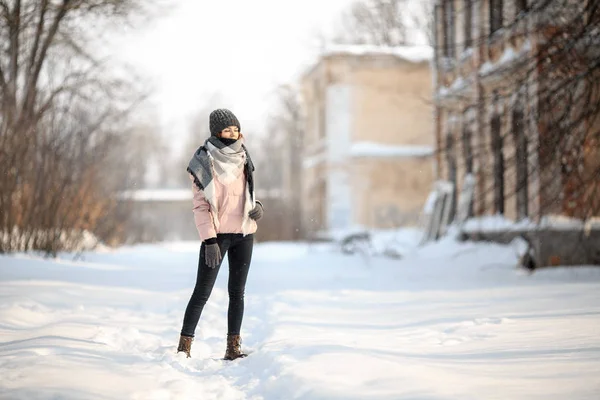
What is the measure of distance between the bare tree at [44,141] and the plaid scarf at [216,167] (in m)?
7.36

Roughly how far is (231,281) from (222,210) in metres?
0.54

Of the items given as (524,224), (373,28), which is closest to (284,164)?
(373,28)

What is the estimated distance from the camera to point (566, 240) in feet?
41.6

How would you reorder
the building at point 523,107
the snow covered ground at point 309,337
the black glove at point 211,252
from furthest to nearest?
1. the building at point 523,107
2. the black glove at point 211,252
3. the snow covered ground at point 309,337

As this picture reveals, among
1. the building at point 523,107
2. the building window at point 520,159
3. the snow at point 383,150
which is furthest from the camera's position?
the snow at point 383,150

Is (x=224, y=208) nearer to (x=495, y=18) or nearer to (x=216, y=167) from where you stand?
(x=216, y=167)

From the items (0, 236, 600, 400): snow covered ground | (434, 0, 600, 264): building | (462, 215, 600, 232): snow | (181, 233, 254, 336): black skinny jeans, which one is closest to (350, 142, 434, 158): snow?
(434, 0, 600, 264): building

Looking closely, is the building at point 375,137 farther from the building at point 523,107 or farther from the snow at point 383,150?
the building at point 523,107

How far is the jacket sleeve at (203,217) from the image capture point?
5.27 meters

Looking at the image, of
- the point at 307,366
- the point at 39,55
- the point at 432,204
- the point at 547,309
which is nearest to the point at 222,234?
the point at 307,366

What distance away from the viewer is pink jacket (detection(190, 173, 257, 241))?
A: 17.4 feet

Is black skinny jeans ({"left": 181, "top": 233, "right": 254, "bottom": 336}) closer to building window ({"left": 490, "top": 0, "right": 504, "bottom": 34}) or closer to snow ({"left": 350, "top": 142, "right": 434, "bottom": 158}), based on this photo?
building window ({"left": 490, "top": 0, "right": 504, "bottom": 34})

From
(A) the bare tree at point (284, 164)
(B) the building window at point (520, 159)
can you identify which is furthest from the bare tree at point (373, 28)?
(B) the building window at point (520, 159)

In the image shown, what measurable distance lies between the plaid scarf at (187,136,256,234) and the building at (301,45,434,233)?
2356 cm
